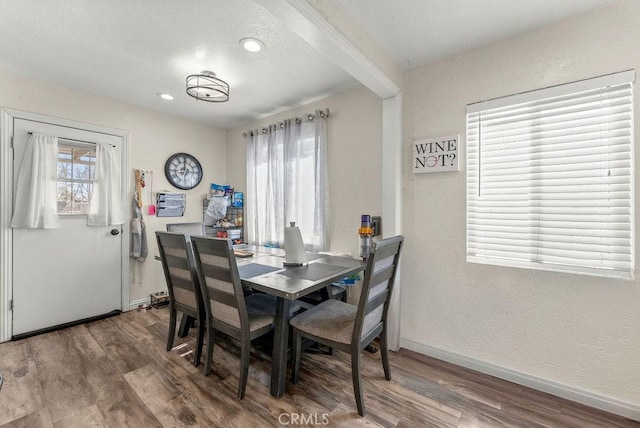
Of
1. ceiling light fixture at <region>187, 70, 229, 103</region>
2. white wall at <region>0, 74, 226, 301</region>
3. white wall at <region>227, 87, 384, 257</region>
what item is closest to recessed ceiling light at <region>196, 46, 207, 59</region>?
ceiling light fixture at <region>187, 70, 229, 103</region>

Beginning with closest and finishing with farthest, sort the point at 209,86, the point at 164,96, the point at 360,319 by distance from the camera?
the point at 360,319 → the point at 209,86 → the point at 164,96

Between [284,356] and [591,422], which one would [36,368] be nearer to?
[284,356]

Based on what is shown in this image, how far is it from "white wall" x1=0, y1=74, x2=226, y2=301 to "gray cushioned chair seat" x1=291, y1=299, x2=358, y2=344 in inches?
95.9

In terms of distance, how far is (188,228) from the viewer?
118 inches

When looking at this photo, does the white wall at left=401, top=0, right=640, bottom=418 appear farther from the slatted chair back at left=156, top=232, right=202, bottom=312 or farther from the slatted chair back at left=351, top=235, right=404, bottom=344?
the slatted chair back at left=156, top=232, right=202, bottom=312

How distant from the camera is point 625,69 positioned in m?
1.52

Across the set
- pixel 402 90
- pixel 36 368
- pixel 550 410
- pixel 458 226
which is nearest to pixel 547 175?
pixel 458 226

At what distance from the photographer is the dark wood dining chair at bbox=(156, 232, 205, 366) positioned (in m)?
1.92

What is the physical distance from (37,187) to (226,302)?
2.25 metres

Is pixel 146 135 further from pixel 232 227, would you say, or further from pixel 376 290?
pixel 376 290

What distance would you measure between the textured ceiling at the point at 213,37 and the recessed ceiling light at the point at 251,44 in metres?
0.04

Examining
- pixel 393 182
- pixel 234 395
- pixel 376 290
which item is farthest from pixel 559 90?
pixel 234 395

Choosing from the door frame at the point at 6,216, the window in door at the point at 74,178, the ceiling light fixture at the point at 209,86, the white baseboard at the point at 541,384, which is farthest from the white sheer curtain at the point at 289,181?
the door frame at the point at 6,216

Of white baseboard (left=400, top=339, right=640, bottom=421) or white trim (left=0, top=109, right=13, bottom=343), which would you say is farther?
white trim (left=0, top=109, right=13, bottom=343)
